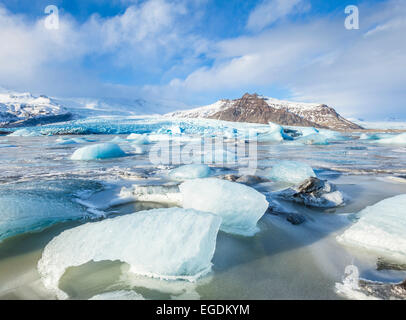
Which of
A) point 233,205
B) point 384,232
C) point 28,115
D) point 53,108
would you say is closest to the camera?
point 384,232

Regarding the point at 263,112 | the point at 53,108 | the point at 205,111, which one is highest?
the point at 205,111

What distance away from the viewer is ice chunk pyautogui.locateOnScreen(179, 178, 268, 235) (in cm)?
148

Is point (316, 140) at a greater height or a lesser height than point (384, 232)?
greater

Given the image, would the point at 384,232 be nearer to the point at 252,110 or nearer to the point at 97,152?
the point at 97,152

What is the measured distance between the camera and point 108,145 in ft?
18.1

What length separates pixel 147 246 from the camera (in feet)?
3.29

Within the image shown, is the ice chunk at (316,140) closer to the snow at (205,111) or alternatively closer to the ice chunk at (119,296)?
the ice chunk at (119,296)

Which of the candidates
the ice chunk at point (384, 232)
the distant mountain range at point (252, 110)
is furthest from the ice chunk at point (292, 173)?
the distant mountain range at point (252, 110)

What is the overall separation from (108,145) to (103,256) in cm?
494

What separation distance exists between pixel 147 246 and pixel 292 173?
2286 mm

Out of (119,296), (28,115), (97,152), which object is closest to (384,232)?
A: (119,296)

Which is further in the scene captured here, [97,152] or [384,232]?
[97,152]
